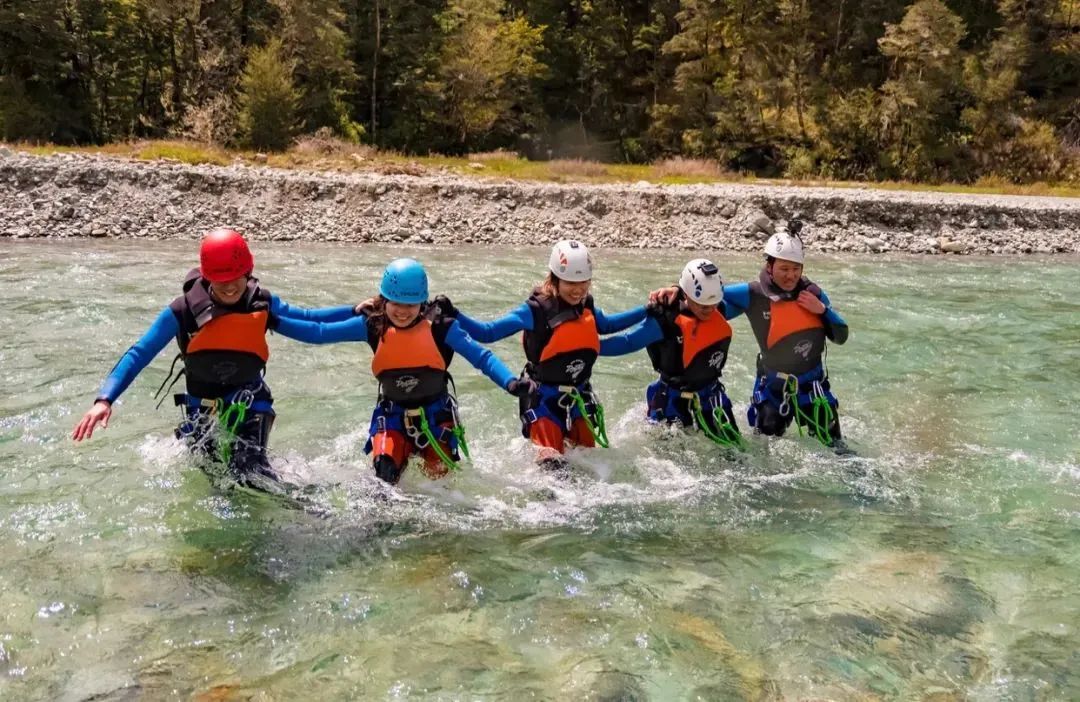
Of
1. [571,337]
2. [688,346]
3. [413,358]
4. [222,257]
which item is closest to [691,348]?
[688,346]

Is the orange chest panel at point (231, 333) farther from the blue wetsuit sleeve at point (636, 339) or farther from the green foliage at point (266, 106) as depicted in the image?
the green foliage at point (266, 106)

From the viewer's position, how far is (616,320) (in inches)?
280

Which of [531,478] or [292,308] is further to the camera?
[531,478]

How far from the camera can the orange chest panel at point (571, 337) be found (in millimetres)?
6660

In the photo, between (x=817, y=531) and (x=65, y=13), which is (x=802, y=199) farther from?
(x=65, y=13)

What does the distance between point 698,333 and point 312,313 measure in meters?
3.17

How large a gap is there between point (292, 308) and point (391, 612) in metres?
2.52

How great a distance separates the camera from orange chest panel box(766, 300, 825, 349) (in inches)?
287

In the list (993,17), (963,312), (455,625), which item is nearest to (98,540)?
(455,625)

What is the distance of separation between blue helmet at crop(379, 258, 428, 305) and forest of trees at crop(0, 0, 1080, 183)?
107ft

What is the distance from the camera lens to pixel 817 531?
6.13m

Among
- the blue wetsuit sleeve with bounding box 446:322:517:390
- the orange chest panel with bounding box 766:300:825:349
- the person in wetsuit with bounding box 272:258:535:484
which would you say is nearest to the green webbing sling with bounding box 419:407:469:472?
the person in wetsuit with bounding box 272:258:535:484

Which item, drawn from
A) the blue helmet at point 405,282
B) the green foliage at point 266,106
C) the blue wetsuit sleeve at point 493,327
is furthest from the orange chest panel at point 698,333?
the green foliage at point 266,106

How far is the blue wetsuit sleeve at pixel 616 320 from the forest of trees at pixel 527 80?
3204cm
